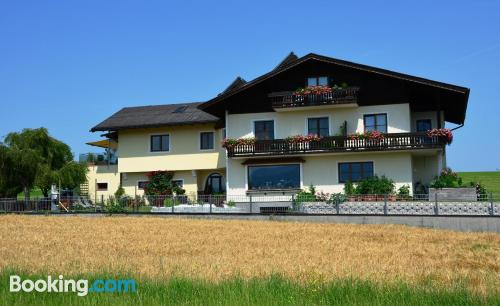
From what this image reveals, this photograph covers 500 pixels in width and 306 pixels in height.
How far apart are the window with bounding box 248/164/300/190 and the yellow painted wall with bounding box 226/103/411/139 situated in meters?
1.88

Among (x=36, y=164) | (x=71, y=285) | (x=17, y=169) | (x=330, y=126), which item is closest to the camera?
(x=71, y=285)

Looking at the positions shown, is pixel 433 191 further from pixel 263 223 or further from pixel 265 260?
pixel 265 260

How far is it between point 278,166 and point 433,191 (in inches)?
353

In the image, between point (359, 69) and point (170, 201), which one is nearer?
point (170, 201)

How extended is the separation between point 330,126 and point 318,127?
0.71 meters

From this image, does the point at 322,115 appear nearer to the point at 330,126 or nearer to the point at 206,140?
the point at 330,126

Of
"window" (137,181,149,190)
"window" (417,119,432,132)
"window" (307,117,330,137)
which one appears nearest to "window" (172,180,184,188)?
"window" (137,181,149,190)

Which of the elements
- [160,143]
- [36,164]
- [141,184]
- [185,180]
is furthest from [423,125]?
[36,164]

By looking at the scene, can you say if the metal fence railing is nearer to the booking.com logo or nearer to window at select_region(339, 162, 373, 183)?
window at select_region(339, 162, 373, 183)

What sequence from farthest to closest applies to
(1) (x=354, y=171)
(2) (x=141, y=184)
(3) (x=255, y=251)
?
1. (2) (x=141, y=184)
2. (1) (x=354, y=171)
3. (3) (x=255, y=251)

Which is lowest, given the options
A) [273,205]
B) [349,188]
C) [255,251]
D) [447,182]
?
[255,251]

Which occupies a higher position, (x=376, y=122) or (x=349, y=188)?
(x=376, y=122)

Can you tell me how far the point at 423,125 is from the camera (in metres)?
32.0

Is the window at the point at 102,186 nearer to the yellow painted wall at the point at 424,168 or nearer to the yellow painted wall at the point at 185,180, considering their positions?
the yellow painted wall at the point at 185,180
